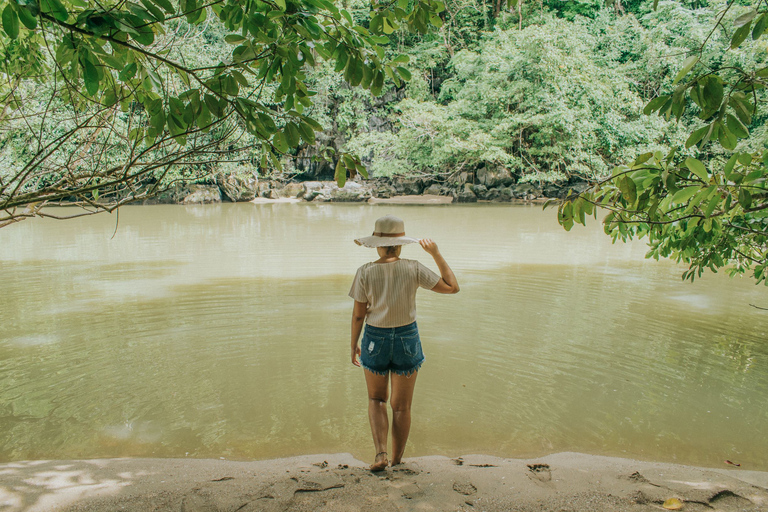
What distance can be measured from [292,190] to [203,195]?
4792mm

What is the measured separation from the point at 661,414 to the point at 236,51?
11.7 ft

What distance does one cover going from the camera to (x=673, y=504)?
2107 millimetres

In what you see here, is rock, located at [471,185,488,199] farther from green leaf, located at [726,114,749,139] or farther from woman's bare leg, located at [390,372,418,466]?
green leaf, located at [726,114,749,139]

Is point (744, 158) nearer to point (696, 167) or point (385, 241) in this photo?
point (696, 167)

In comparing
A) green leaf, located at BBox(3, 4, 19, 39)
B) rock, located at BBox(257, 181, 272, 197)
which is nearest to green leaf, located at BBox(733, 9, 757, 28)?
green leaf, located at BBox(3, 4, 19, 39)

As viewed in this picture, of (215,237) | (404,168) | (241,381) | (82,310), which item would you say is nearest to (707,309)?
(241,381)

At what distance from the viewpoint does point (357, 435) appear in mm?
3299

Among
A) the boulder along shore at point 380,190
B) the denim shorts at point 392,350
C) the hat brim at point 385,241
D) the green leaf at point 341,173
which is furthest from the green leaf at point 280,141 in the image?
the boulder along shore at point 380,190

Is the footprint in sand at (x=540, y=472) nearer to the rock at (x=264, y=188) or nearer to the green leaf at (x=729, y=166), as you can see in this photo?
the green leaf at (x=729, y=166)

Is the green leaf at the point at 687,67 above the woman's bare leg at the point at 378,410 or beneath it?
above

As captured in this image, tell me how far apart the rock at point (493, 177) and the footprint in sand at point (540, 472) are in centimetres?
2416

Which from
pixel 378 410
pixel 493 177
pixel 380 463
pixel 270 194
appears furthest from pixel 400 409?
pixel 270 194

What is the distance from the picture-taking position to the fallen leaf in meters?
A: 2.09

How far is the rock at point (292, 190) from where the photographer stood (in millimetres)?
28469
